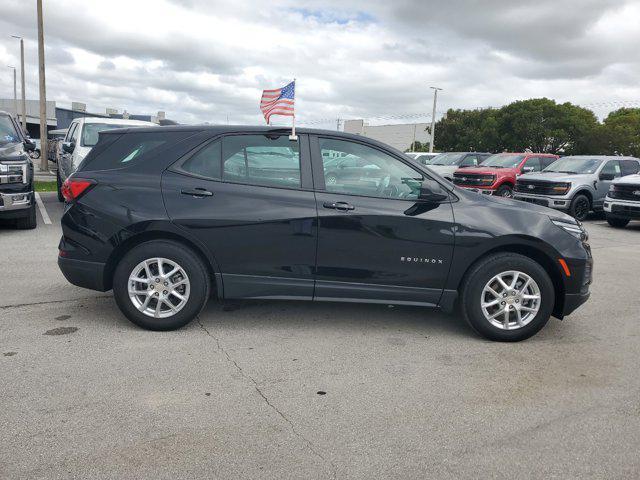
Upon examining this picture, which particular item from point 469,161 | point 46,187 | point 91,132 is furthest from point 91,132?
point 469,161

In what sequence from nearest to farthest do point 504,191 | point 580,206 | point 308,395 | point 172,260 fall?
1. point 308,395
2. point 172,260
3. point 580,206
4. point 504,191

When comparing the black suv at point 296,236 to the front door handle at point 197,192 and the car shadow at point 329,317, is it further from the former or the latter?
the car shadow at point 329,317

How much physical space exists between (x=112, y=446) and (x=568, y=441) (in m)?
2.46

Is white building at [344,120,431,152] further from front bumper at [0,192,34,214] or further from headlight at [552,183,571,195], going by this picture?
front bumper at [0,192,34,214]

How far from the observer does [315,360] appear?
4.15 m

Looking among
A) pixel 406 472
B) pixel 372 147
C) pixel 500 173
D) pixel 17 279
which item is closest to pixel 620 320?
pixel 372 147

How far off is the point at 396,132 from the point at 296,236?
9991 centimetres

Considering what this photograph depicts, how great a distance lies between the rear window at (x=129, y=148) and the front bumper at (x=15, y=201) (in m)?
4.75

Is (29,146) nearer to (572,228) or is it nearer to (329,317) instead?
(329,317)

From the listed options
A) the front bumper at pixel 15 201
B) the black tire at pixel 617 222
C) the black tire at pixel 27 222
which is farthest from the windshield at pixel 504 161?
the front bumper at pixel 15 201

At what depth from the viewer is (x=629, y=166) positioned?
15648mm

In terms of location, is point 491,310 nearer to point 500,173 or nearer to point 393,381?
point 393,381

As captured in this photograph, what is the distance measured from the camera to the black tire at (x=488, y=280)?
15.0ft

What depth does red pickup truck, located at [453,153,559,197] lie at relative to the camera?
17438mm
